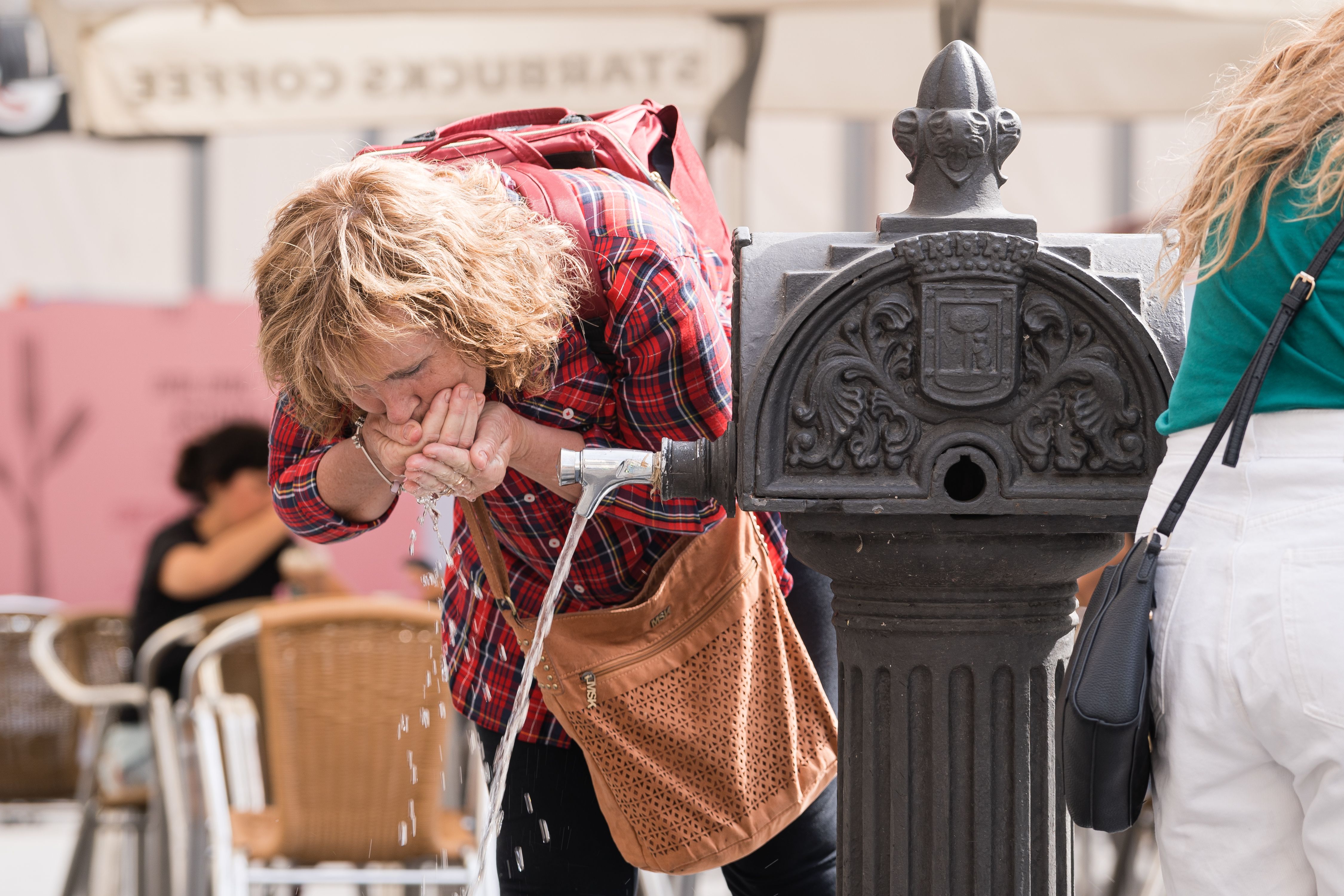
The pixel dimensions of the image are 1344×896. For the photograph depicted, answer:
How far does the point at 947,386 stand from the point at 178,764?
253 centimetres

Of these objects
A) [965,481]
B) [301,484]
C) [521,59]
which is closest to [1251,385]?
[965,481]

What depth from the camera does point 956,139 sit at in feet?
4.64

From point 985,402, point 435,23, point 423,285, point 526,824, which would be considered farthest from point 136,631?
point 985,402

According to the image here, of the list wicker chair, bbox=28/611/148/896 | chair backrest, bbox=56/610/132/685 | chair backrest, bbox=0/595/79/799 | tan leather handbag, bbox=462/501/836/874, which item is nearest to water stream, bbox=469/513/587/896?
tan leather handbag, bbox=462/501/836/874

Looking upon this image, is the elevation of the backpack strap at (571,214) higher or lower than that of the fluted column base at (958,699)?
higher

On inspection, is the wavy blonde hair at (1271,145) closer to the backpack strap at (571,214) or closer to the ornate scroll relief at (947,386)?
the ornate scroll relief at (947,386)

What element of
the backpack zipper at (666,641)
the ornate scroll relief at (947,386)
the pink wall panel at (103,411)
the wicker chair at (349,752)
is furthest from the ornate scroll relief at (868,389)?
the pink wall panel at (103,411)

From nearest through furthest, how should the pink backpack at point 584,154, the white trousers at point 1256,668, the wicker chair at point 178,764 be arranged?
the white trousers at point 1256,668
the pink backpack at point 584,154
the wicker chair at point 178,764

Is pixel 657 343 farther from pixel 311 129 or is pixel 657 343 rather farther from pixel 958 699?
pixel 311 129

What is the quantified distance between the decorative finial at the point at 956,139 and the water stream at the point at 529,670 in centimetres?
51

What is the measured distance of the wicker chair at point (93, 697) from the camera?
3.41 metres

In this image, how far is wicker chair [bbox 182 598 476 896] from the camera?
2.75 meters

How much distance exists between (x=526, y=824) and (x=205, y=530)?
8.75ft

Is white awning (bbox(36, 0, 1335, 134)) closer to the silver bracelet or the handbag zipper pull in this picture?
the silver bracelet
